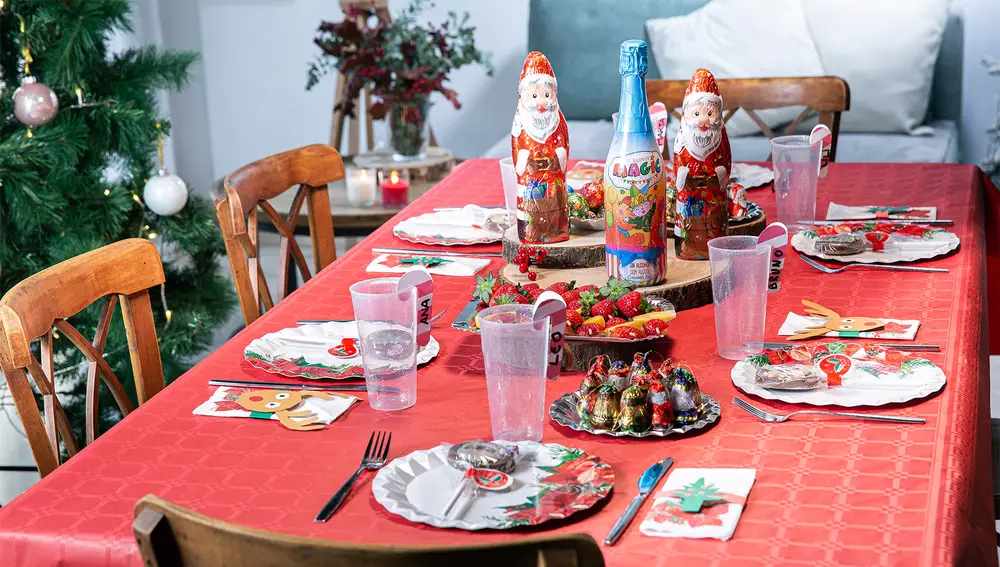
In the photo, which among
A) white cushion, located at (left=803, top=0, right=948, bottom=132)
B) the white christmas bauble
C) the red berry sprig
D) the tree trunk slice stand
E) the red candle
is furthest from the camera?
white cushion, located at (left=803, top=0, right=948, bottom=132)

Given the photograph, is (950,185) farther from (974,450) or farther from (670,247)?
(974,450)

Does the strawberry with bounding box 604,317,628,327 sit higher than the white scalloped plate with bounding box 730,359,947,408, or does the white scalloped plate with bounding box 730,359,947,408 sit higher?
the strawberry with bounding box 604,317,628,327

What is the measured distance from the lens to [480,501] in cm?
99

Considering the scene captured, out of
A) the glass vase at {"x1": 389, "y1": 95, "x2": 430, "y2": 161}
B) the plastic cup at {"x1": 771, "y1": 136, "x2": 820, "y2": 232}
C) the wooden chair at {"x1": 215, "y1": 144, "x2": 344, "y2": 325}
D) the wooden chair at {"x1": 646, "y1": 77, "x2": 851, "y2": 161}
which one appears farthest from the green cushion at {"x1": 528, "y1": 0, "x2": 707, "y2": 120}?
the plastic cup at {"x1": 771, "y1": 136, "x2": 820, "y2": 232}

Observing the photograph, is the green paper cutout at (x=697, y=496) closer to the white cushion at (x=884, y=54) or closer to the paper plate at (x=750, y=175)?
the paper plate at (x=750, y=175)

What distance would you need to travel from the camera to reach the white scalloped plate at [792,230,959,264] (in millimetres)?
1687

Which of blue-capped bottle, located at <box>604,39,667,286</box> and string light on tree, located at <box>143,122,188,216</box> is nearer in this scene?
blue-capped bottle, located at <box>604,39,667,286</box>

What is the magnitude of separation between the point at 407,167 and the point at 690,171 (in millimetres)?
1857

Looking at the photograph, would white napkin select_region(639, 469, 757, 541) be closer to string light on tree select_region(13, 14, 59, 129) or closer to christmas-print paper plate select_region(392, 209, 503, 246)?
christmas-print paper plate select_region(392, 209, 503, 246)

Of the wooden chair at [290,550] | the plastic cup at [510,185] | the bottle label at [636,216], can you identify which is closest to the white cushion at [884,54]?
the plastic cup at [510,185]

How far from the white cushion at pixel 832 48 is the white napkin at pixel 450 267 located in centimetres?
216

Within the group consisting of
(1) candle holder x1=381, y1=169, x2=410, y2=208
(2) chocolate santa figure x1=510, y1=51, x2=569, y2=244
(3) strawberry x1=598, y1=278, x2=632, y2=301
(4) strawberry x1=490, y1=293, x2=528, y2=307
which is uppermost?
(2) chocolate santa figure x1=510, y1=51, x2=569, y2=244

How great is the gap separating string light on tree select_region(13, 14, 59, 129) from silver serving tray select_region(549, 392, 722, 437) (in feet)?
5.49

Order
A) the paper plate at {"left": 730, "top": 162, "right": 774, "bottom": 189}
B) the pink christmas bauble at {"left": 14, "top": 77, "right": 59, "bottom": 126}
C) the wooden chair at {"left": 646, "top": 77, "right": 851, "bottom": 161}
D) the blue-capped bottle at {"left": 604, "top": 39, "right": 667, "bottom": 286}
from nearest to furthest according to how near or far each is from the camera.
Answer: the blue-capped bottle at {"left": 604, "top": 39, "right": 667, "bottom": 286} < the paper plate at {"left": 730, "top": 162, "right": 774, "bottom": 189} < the pink christmas bauble at {"left": 14, "top": 77, "right": 59, "bottom": 126} < the wooden chair at {"left": 646, "top": 77, "right": 851, "bottom": 161}
